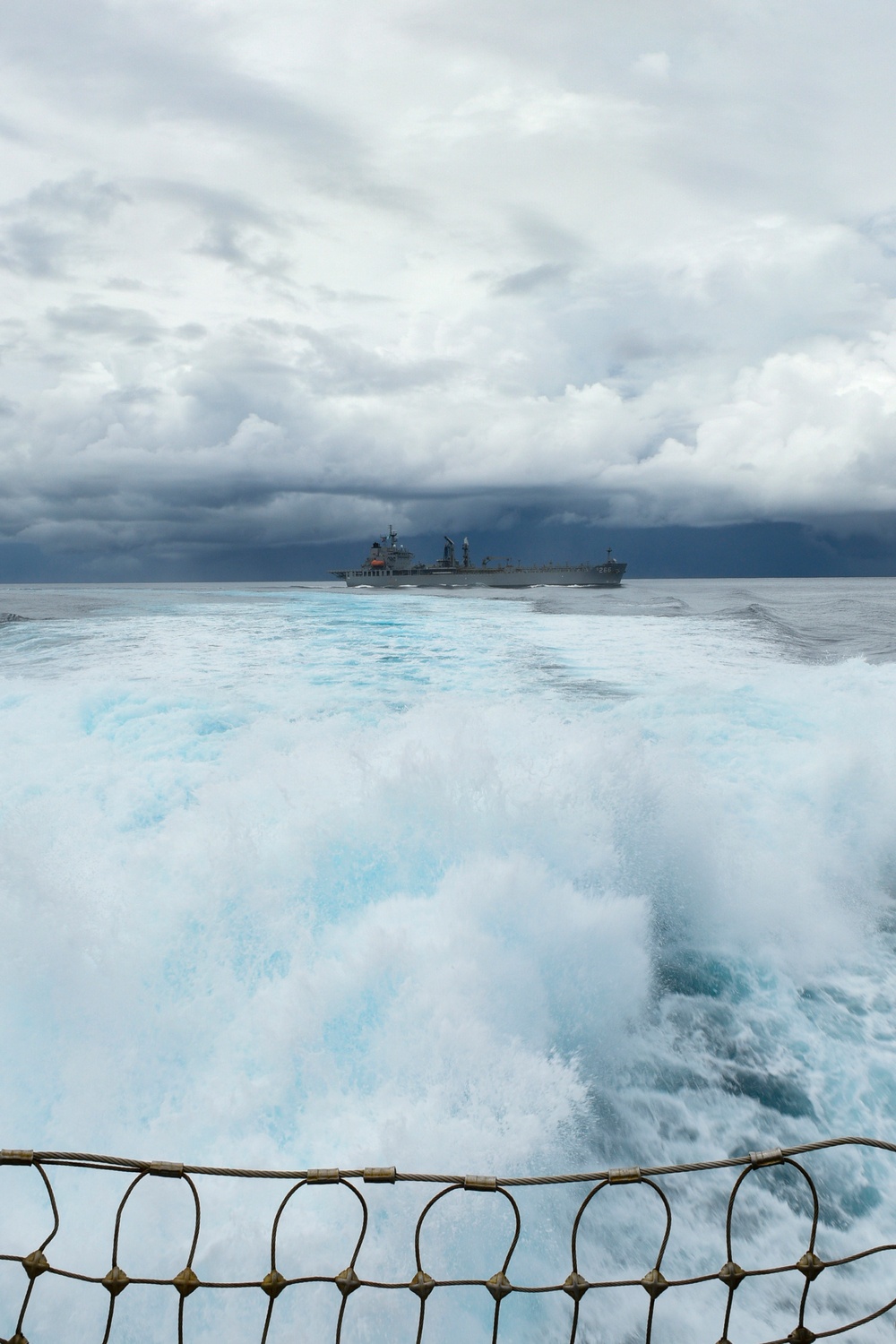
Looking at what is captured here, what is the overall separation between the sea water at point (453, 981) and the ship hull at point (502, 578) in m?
76.3

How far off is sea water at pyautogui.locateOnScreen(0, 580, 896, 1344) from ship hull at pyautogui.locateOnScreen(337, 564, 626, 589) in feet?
250

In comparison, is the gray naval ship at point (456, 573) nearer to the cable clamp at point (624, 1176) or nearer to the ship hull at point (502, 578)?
the ship hull at point (502, 578)

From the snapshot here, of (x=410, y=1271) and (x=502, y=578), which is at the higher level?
(x=502, y=578)

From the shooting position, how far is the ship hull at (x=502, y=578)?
85.0m

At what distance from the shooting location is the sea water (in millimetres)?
3533

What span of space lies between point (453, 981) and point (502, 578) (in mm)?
81505

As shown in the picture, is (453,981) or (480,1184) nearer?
(480,1184)

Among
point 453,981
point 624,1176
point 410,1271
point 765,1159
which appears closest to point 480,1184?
point 624,1176

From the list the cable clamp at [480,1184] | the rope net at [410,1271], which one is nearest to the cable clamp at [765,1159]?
the cable clamp at [480,1184]

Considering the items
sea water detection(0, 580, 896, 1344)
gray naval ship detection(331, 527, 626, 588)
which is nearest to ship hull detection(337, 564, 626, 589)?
gray naval ship detection(331, 527, 626, 588)

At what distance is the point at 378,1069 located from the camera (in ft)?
14.3

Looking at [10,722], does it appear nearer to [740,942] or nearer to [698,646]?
[740,942]

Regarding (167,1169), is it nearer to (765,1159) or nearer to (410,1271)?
(765,1159)

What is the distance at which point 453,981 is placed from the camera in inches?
189
